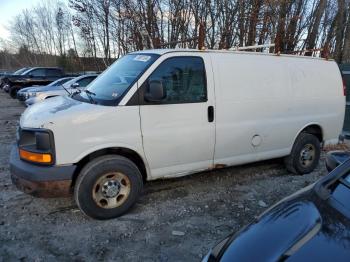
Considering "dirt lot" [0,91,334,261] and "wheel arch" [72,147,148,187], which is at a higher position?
"wheel arch" [72,147,148,187]

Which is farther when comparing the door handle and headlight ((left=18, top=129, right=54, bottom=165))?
the door handle

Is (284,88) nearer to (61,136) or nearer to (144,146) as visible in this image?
(144,146)

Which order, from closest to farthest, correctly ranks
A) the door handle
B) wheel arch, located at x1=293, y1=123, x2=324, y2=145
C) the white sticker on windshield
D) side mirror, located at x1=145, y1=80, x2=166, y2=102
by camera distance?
side mirror, located at x1=145, y1=80, x2=166, y2=102 < the white sticker on windshield < the door handle < wheel arch, located at x1=293, y1=123, x2=324, y2=145

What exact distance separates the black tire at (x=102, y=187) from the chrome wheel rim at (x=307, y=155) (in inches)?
120

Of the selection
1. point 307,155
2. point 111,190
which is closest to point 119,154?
point 111,190

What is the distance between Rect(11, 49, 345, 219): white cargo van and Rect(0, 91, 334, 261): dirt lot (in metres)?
0.34

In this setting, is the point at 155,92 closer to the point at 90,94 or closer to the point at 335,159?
the point at 90,94

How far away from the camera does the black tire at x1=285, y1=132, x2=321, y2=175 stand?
206 inches

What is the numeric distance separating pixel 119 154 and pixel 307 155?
11.3ft

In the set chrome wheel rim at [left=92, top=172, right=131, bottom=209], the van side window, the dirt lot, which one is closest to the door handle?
the van side window

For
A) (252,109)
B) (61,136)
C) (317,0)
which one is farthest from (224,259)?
(317,0)

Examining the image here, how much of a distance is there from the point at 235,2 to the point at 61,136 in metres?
13.8

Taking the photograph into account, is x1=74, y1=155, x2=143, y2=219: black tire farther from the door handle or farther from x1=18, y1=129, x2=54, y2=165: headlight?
the door handle

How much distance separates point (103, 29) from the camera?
20.3 metres
